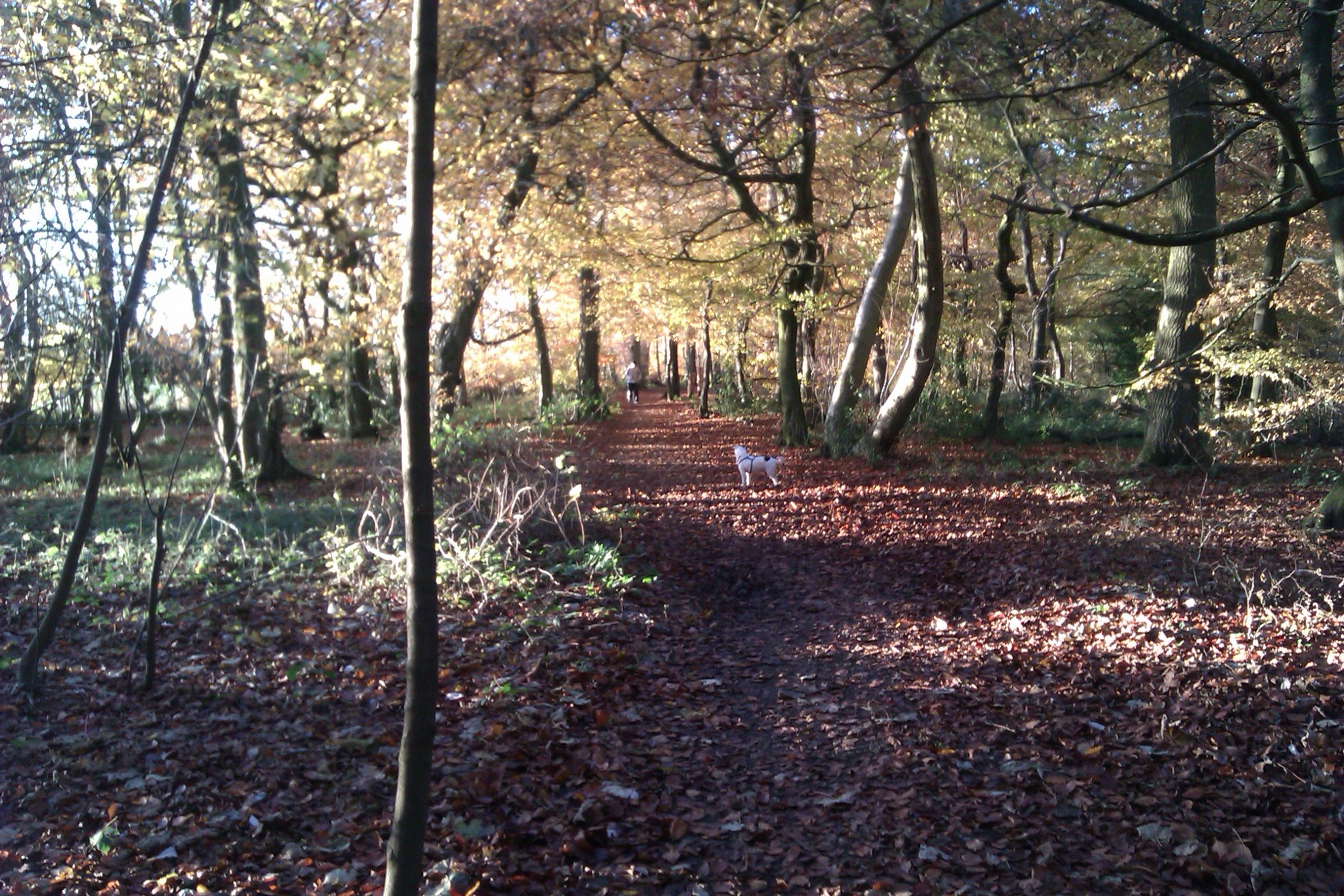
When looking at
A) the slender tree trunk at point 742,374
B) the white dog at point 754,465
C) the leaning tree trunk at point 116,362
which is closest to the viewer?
the leaning tree trunk at point 116,362

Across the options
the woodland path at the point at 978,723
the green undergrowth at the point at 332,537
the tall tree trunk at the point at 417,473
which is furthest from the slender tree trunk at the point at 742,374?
the tall tree trunk at the point at 417,473

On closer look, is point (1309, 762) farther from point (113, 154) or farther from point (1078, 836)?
point (113, 154)

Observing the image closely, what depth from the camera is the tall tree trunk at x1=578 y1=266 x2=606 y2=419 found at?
86.3ft

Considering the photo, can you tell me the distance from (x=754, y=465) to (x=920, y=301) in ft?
11.9

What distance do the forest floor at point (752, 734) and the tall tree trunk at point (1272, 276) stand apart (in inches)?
165

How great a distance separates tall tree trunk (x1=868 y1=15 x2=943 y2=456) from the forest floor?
5.70 meters

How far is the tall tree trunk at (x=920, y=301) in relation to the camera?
13133 mm

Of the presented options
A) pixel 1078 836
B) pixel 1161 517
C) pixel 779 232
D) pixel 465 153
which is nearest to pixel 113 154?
pixel 465 153

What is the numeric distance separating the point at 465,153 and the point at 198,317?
15.0 feet

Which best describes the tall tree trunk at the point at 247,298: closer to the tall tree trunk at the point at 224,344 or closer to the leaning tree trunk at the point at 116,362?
the tall tree trunk at the point at 224,344

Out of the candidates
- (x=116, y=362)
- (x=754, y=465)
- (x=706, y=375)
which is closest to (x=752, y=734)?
(x=116, y=362)

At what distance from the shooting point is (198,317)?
5.64m

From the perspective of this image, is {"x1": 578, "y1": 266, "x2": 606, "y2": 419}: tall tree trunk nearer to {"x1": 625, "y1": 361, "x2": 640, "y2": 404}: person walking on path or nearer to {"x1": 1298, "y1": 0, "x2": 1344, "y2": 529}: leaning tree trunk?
{"x1": 625, "y1": 361, "x2": 640, "y2": 404}: person walking on path

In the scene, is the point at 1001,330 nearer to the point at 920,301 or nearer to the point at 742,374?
the point at 920,301
